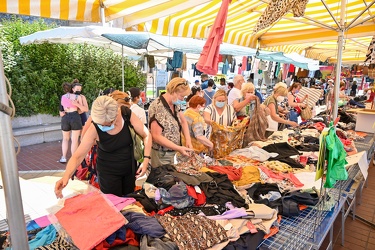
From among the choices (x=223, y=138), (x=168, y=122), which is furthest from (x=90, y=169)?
(x=223, y=138)

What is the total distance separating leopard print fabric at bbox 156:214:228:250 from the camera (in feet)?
5.62

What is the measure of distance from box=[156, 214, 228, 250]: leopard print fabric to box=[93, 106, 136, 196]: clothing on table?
3.01 ft

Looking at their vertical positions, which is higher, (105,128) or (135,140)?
(105,128)

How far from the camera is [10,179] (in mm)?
1030

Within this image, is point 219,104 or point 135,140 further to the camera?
point 219,104

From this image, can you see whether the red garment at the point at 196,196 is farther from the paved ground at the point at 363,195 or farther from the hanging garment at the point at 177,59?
the hanging garment at the point at 177,59

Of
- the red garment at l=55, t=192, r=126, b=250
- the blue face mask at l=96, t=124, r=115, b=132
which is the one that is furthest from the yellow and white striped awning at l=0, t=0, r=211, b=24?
the red garment at l=55, t=192, r=126, b=250

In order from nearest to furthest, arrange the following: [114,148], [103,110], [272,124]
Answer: [103,110] → [114,148] → [272,124]

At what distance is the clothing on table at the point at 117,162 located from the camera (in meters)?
2.61

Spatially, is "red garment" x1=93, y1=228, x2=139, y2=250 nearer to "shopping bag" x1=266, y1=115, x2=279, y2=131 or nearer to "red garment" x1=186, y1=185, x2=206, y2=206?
"red garment" x1=186, y1=185, x2=206, y2=206

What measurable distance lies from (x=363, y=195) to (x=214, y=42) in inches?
163

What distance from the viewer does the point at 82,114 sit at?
22.1ft

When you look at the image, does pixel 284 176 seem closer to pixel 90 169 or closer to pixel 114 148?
pixel 114 148

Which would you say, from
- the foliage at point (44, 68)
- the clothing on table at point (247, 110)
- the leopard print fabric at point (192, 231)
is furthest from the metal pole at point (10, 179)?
the foliage at point (44, 68)
